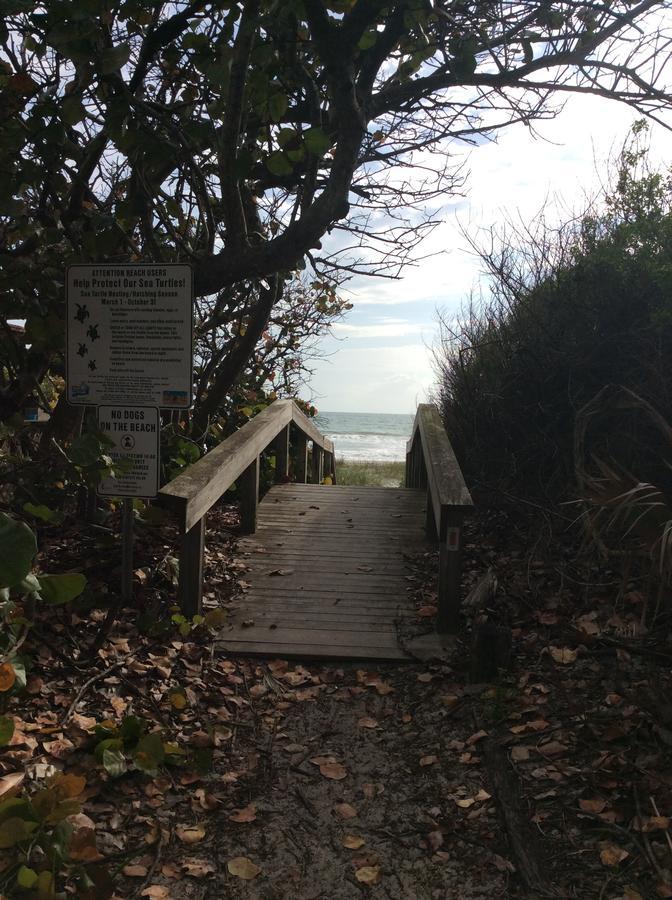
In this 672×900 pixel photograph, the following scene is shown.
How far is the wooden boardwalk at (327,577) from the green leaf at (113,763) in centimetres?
133

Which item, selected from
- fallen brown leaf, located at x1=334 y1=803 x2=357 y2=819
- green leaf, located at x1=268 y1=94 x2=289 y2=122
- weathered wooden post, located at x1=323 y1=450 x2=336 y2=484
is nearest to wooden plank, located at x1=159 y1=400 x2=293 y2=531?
fallen brown leaf, located at x1=334 y1=803 x2=357 y2=819

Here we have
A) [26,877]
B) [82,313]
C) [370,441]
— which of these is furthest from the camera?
[370,441]

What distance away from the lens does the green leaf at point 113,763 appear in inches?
110

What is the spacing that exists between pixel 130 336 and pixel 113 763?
7.06 ft

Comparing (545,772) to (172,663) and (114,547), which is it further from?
(114,547)

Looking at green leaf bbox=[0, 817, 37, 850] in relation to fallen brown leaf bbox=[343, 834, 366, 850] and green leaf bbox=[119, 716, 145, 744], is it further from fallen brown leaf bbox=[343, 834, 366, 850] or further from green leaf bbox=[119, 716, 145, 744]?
fallen brown leaf bbox=[343, 834, 366, 850]

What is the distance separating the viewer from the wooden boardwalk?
433 centimetres

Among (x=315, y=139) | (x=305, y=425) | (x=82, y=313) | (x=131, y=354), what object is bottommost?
(x=305, y=425)

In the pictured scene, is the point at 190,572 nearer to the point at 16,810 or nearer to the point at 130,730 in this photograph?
the point at 130,730

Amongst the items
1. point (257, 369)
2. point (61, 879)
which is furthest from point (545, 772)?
point (257, 369)

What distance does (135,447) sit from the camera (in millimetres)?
3996

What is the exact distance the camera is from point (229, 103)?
3.57 metres

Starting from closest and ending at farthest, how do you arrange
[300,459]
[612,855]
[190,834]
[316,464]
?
[612,855] < [190,834] < [300,459] < [316,464]

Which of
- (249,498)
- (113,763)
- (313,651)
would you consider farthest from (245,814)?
(249,498)
